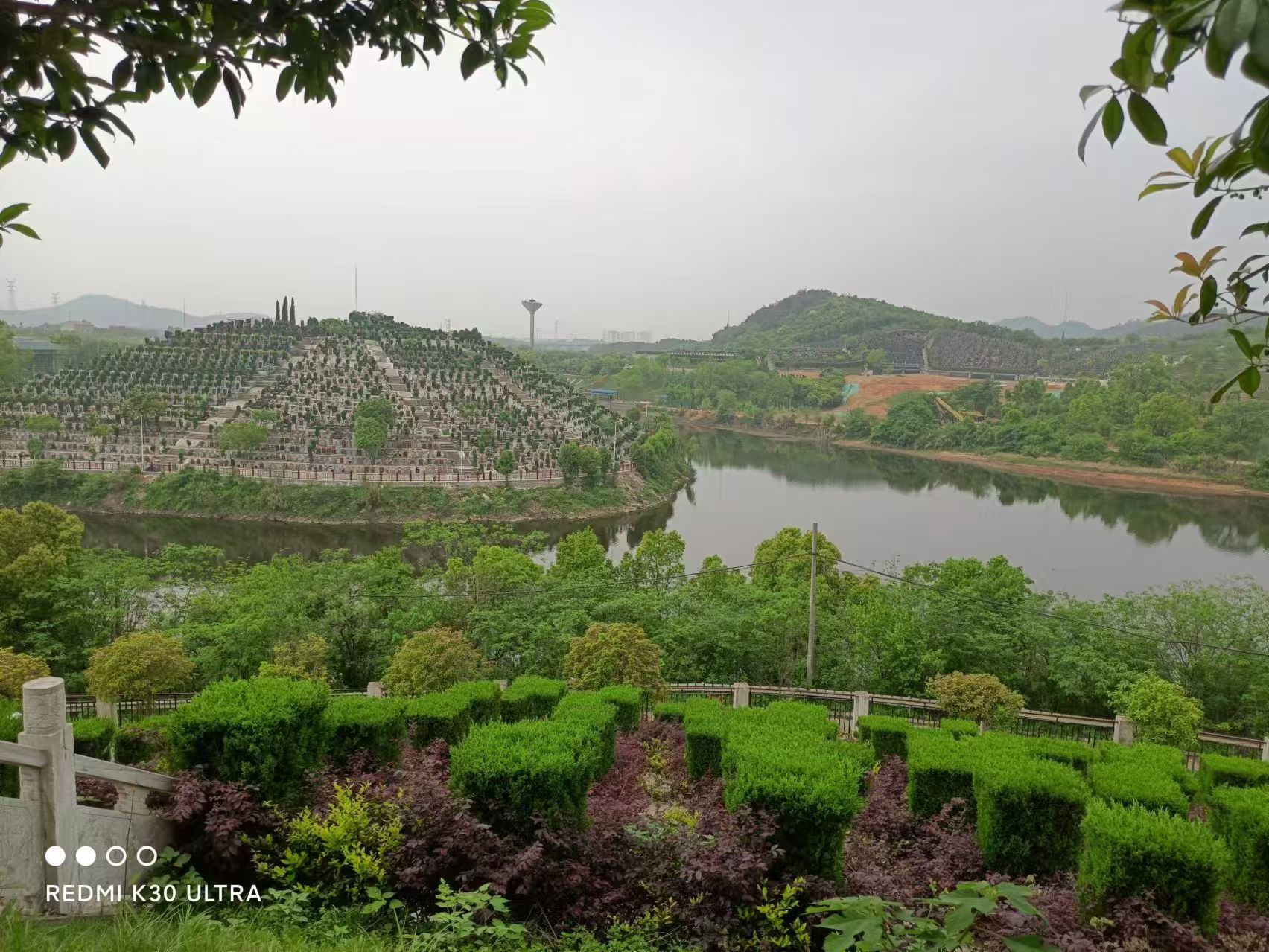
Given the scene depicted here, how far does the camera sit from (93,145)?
5.99ft

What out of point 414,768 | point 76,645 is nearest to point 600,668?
point 414,768

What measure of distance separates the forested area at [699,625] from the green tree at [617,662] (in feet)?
5.46

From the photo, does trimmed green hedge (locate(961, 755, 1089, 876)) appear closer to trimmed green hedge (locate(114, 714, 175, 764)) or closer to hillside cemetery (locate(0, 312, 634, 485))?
trimmed green hedge (locate(114, 714, 175, 764))

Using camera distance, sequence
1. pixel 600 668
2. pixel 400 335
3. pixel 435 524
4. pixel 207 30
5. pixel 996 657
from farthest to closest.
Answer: pixel 400 335 → pixel 435 524 → pixel 996 657 → pixel 600 668 → pixel 207 30

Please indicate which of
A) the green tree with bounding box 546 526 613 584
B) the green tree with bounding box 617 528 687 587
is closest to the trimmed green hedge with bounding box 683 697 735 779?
the green tree with bounding box 546 526 613 584

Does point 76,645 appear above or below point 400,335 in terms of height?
below

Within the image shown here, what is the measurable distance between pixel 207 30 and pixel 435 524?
23.2m

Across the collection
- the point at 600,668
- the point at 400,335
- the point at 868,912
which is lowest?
the point at 600,668

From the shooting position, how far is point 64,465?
98.1 feet

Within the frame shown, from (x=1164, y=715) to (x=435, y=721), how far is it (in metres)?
7.30

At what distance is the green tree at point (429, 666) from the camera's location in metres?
8.00

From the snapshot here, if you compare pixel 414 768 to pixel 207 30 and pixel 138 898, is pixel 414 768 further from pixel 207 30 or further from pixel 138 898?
pixel 207 30

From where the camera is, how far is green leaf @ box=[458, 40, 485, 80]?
2.00m

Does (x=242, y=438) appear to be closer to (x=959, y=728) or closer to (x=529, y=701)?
(x=529, y=701)
